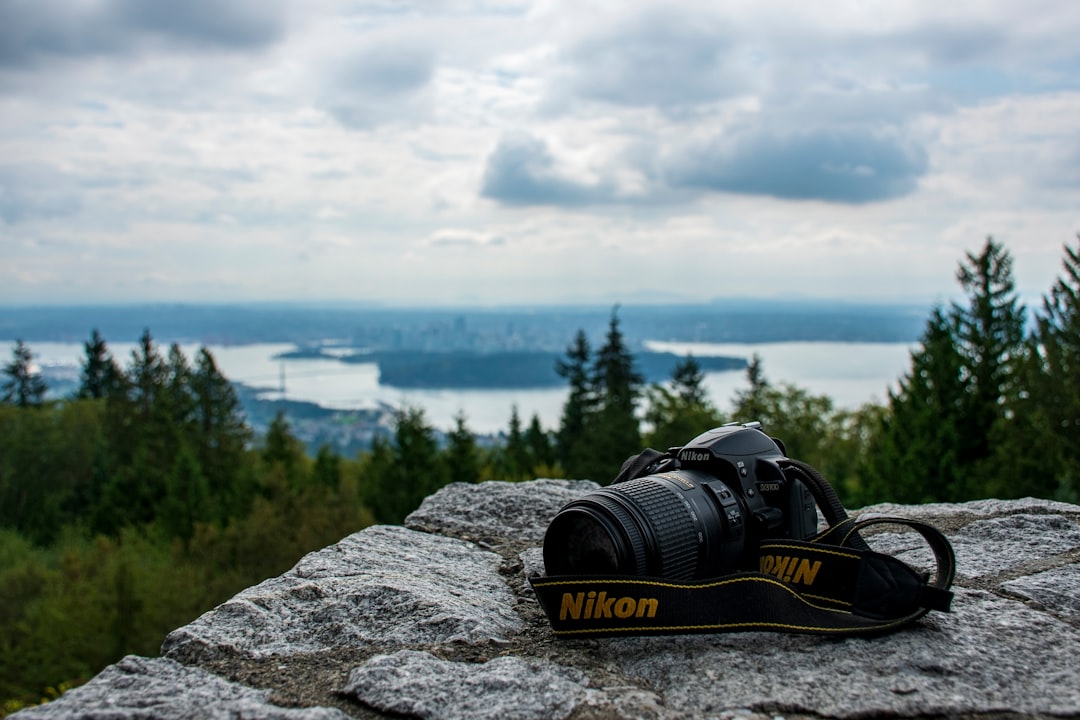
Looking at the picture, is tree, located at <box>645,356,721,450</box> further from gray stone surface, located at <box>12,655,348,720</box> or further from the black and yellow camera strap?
gray stone surface, located at <box>12,655,348,720</box>

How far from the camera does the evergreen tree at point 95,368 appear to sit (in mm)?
→ 57469

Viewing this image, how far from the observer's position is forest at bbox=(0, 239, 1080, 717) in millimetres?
21594

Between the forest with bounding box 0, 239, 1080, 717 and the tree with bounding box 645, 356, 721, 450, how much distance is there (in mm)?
178

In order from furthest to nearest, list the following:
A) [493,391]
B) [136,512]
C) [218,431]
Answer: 1. [493,391]
2. [218,431]
3. [136,512]

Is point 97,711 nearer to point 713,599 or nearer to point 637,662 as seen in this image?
point 637,662

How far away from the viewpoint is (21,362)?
201 ft

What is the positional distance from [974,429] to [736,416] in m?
24.9

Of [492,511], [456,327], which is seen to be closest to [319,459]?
[492,511]

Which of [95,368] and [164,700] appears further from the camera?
[95,368]

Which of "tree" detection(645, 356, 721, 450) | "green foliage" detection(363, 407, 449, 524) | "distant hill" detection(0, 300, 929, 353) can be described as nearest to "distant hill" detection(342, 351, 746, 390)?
"distant hill" detection(0, 300, 929, 353)

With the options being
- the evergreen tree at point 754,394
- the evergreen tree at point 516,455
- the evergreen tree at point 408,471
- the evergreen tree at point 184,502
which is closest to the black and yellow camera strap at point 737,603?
the evergreen tree at point 408,471

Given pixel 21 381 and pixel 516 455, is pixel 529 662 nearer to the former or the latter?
pixel 516 455

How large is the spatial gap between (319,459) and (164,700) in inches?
1433

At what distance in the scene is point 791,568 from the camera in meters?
2.64
